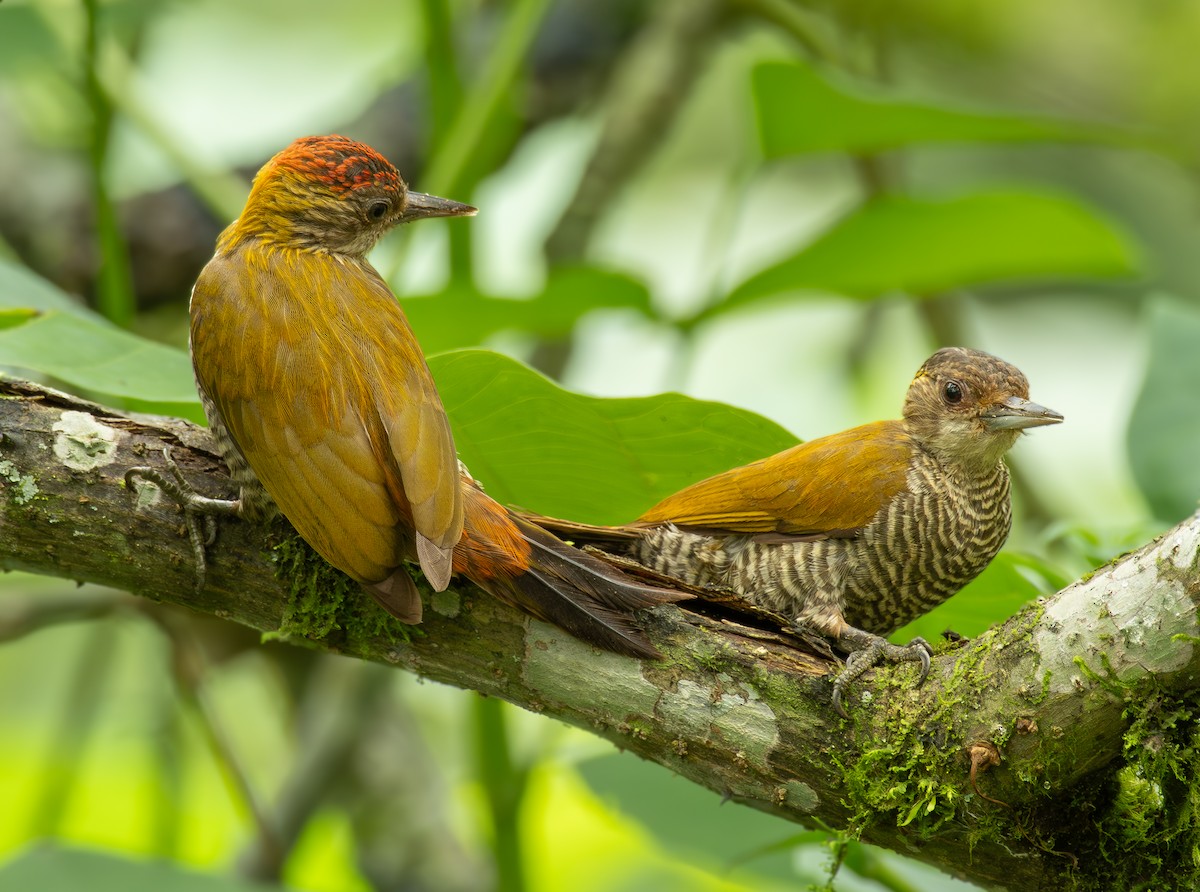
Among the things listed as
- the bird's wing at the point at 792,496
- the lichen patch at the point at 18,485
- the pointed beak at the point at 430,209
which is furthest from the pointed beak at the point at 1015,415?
the lichen patch at the point at 18,485

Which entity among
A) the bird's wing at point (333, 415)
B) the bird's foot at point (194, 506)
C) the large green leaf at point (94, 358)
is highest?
the bird's wing at point (333, 415)

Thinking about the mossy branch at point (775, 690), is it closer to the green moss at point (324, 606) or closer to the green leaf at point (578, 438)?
the green moss at point (324, 606)

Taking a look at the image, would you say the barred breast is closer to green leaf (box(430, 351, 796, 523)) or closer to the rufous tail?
green leaf (box(430, 351, 796, 523))

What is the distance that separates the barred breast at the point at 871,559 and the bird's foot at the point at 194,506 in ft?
3.11

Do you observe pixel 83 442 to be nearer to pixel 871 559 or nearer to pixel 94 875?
pixel 94 875

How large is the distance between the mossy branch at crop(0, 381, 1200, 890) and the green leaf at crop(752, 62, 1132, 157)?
1.49 meters

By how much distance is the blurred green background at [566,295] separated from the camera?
117 inches

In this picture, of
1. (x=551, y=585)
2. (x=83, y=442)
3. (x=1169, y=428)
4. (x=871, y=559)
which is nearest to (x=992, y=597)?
(x=871, y=559)

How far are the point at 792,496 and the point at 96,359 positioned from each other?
139 centimetres

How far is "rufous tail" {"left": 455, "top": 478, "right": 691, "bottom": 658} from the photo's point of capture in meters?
2.20

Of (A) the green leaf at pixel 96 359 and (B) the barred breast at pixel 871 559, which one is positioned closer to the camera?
(A) the green leaf at pixel 96 359

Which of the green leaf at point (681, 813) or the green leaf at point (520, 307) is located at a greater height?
the green leaf at point (520, 307)

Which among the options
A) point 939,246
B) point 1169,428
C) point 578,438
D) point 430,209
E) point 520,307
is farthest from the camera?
point 939,246

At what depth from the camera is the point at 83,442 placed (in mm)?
2230
